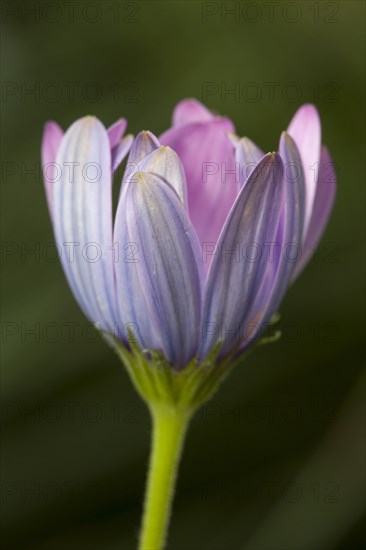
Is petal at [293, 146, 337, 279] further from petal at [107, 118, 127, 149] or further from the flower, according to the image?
petal at [107, 118, 127, 149]

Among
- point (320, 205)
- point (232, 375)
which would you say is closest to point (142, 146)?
point (320, 205)

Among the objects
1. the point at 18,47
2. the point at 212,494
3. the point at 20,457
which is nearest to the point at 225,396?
the point at 212,494

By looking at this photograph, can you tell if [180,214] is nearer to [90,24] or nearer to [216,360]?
[216,360]

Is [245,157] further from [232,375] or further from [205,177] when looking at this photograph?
[232,375]

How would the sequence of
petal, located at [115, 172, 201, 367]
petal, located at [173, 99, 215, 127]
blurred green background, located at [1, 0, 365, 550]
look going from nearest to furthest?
petal, located at [115, 172, 201, 367], petal, located at [173, 99, 215, 127], blurred green background, located at [1, 0, 365, 550]

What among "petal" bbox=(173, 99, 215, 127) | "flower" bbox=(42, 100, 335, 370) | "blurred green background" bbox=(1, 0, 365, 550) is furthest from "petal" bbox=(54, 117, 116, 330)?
"blurred green background" bbox=(1, 0, 365, 550)

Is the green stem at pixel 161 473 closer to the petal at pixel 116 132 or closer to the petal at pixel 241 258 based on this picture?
the petal at pixel 241 258
